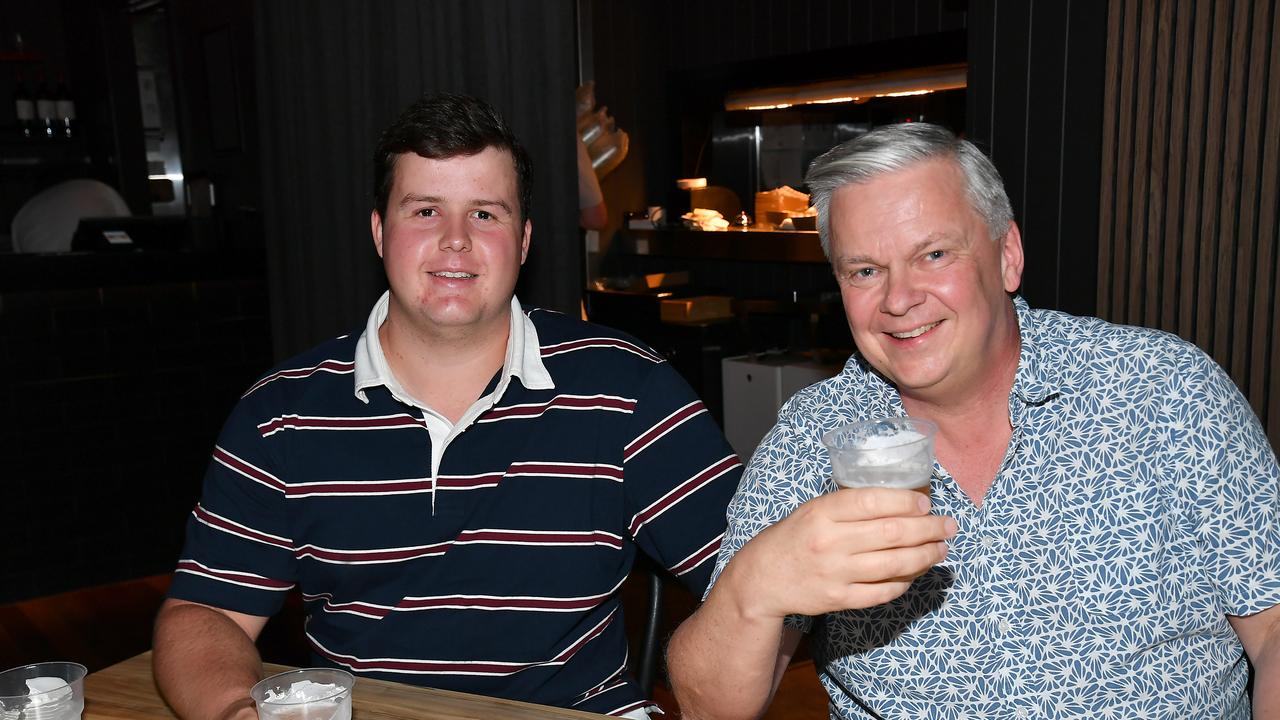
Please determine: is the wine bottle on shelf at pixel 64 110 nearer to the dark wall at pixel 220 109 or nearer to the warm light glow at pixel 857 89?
the dark wall at pixel 220 109

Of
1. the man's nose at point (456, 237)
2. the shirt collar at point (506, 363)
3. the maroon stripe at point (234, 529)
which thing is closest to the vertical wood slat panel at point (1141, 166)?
the shirt collar at point (506, 363)

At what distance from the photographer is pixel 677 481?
178cm

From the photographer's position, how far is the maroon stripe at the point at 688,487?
1777mm

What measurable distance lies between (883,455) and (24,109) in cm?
789

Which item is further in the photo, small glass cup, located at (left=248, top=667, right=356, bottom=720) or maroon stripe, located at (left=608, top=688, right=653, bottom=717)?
maroon stripe, located at (left=608, top=688, right=653, bottom=717)

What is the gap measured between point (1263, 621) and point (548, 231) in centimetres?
171

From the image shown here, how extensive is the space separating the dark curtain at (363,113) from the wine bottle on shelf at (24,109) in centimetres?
538

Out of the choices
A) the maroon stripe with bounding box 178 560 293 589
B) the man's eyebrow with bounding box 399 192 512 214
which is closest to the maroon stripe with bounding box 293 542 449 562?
the maroon stripe with bounding box 178 560 293 589

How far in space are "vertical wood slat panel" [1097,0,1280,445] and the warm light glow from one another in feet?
6.06

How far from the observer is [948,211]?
4.91 ft

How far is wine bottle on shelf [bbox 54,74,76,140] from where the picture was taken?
746 centimetres

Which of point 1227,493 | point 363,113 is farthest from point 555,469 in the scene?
point 363,113

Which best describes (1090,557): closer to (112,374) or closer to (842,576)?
(842,576)

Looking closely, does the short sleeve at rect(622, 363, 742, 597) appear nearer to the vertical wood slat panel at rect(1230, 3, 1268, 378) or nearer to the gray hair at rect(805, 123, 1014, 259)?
the gray hair at rect(805, 123, 1014, 259)
